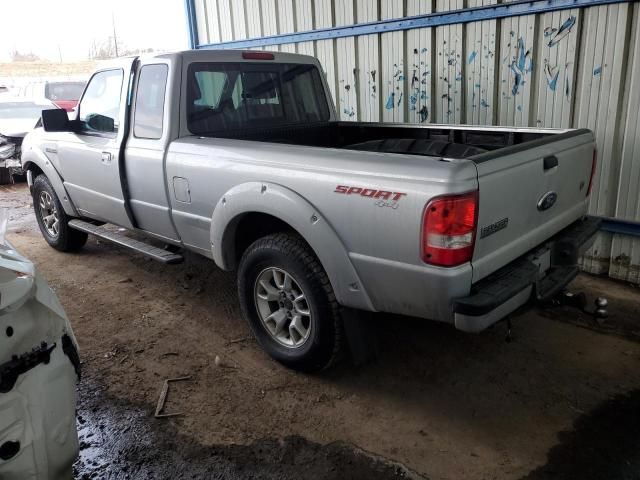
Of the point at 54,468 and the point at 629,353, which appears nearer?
the point at 54,468

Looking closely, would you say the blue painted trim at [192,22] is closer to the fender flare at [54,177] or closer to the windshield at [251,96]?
the fender flare at [54,177]

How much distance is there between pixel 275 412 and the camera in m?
3.08

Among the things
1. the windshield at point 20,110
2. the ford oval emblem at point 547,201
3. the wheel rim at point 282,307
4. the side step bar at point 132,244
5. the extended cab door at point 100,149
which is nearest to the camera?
the ford oval emblem at point 547,201

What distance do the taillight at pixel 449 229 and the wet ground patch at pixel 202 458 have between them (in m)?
1.07

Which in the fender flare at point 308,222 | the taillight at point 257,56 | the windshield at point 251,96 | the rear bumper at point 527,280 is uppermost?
the taillight at point 257,56

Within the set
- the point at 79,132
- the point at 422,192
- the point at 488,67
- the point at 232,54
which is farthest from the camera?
the point at 488,67

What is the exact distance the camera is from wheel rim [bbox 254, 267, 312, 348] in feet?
10.7

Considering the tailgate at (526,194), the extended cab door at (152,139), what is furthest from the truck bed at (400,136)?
the tailgate at (526,194)

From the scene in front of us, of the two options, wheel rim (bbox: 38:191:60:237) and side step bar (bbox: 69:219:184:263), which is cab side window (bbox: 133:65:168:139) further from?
wheel rim (bbox: 38:191:60:237)

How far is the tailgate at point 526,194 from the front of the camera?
2.50 m

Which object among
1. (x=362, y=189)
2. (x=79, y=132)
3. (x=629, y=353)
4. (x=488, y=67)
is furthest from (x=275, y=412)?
(x=488, y=67)

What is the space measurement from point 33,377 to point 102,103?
3407 millimetres

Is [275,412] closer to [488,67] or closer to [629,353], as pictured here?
[629,353]

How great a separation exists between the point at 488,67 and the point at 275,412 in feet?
13.0
